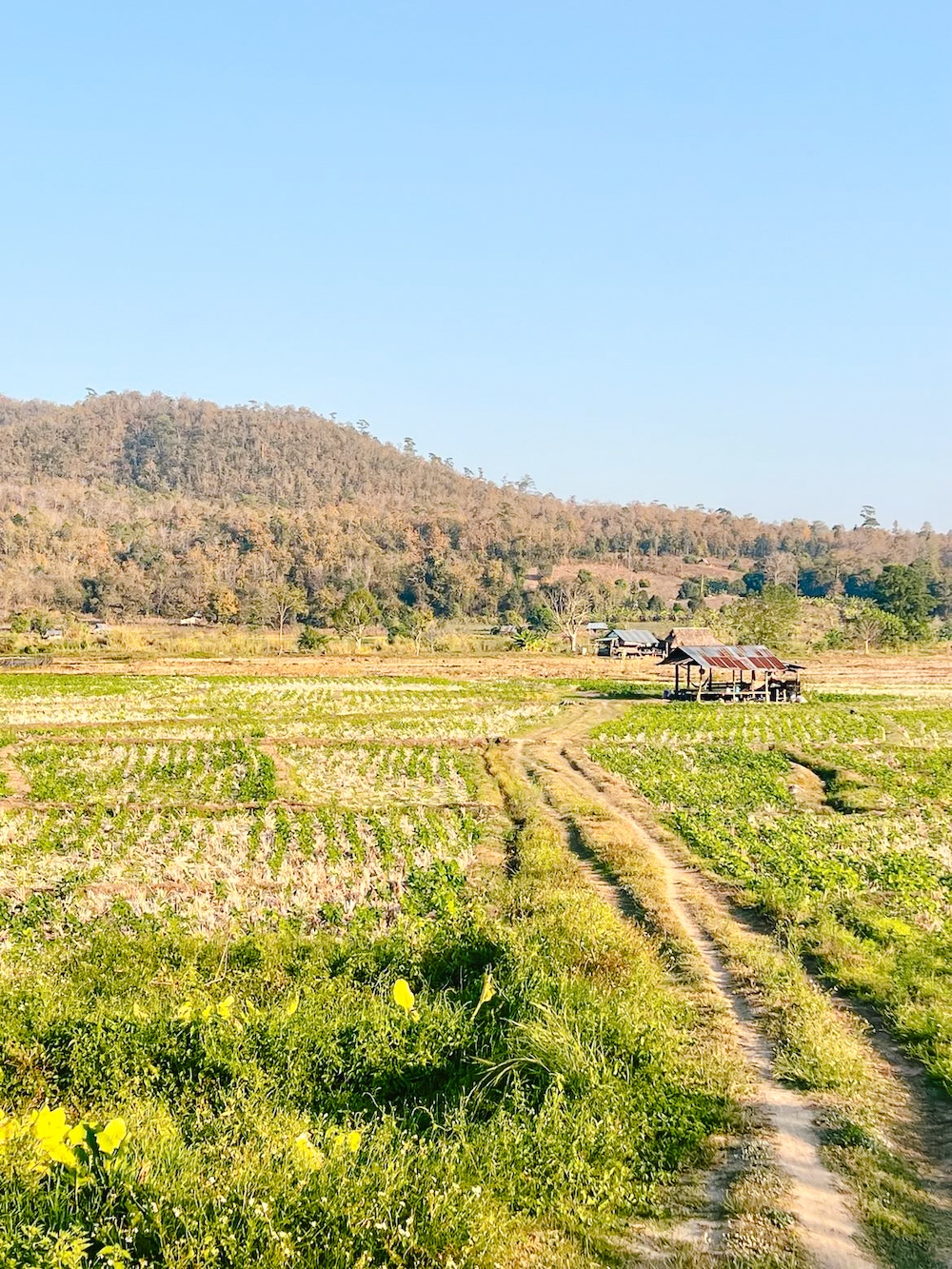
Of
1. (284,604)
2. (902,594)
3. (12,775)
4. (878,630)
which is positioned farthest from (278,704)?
(902,594)

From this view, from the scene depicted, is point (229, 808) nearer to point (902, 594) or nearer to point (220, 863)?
point (220, 863)

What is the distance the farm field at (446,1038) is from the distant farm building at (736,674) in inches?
1154

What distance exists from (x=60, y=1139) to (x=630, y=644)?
86.8 meters

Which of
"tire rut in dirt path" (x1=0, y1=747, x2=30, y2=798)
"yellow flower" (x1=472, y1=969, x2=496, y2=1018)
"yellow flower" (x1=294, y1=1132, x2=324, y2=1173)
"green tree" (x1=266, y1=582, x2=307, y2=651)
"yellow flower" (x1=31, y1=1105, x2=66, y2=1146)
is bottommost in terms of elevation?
"tire rut in dirt path" (x1=0, y1=747, x2=30, y2=798)

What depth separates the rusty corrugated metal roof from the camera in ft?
158

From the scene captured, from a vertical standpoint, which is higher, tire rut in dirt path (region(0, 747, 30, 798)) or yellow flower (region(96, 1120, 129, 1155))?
yellow flower (region(96, 1120, 129, 1155))

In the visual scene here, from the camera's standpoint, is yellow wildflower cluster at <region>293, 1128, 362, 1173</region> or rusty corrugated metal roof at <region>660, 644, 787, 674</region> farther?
rusty corrugated metal roof at <region>660, 644, 787, 674</region>

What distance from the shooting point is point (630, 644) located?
90000 millimetres

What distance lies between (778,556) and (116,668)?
125090 millimetres

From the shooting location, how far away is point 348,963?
902 cm

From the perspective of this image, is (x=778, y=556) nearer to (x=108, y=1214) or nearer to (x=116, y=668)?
(x=116, y=668)

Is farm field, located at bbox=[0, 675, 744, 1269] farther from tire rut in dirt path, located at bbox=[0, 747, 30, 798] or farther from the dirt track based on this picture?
tire rut in dirt path, located at bbox=[0, 747, 30, 798]

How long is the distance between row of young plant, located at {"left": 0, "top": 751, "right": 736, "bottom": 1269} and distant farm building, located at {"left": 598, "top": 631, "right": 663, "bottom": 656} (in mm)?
80545

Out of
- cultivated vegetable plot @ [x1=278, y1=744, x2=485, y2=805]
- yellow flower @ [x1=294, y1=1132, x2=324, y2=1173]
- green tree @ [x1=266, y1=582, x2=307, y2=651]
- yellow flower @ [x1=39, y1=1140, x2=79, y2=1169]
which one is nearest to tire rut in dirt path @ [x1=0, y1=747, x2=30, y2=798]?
cultivated vegetable plot @ [x1=278, y1=744, x2=485, y2=805]
